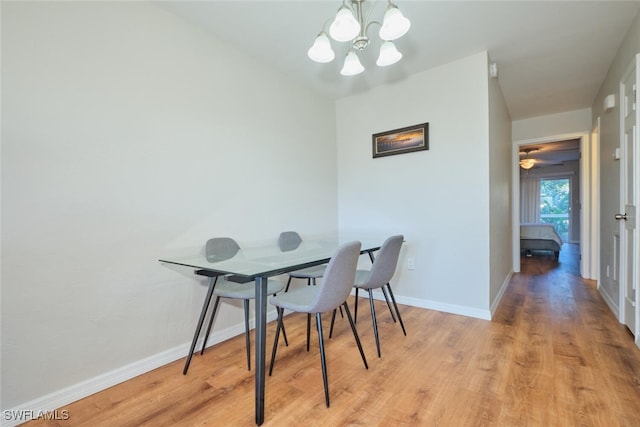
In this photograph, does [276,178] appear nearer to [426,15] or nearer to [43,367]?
[426,15]

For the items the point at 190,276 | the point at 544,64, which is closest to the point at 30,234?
the point at 190,276

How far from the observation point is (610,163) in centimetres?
272

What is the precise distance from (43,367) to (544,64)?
4.26 metres

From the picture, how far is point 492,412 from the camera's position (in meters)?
1.36

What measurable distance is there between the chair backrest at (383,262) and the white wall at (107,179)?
1.10 metres

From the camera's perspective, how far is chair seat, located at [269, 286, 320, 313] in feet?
5.00

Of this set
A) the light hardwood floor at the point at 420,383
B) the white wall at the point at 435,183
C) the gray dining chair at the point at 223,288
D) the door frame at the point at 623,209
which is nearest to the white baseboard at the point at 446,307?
the white wall at the point at 435,183

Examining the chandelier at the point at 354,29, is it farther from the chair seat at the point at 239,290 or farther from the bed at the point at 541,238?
the bed at the point at 541,238

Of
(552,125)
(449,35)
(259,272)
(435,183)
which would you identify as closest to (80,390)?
(259,272)

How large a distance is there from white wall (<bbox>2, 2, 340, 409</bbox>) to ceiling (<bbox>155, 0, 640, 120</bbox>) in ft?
0.90

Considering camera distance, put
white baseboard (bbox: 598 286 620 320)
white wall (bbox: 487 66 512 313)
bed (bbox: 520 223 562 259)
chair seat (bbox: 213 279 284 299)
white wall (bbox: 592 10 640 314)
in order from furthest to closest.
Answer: bed (bbox: 520 223 562 259)
white wall (bbox: 487 66 512 313)
white baseboard (bbox: 598 286 620 320)
white wall (bbox: 592 10 640 314)
chair seat (bbox: 213 279 284 299)

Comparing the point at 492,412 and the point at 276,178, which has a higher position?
the point at 276,178

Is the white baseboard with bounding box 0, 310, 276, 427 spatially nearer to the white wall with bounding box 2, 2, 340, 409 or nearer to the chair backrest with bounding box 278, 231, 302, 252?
the white wall with bounding box 2, 2, 340, 409

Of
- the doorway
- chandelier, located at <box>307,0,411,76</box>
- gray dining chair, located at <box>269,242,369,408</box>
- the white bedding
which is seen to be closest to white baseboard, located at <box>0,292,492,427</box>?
gray dining chair, located at <box>269,242,369,408</box>
